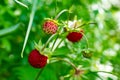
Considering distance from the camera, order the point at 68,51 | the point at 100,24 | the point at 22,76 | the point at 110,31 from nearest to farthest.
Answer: the point at 68,51 → the point at 22,76 → the point at 100,24 → the point at 110,31

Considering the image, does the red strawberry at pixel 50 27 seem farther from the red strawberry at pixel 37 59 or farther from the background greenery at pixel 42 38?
the background greenery at pixel 42 38

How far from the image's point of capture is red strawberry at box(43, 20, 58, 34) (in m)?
0.93

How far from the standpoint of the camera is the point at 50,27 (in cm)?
93

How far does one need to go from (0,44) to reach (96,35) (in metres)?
0.43

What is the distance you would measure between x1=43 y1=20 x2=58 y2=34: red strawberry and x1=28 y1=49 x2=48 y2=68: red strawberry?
0.22 ft

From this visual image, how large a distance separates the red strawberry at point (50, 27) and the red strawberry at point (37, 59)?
67 millimetres

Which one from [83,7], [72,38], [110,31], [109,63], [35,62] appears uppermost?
[110,31]

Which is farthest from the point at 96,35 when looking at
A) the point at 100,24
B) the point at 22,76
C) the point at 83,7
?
the point at 22,76

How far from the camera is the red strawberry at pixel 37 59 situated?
3.13ft

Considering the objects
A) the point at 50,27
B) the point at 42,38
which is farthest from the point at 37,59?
the point at 42,38

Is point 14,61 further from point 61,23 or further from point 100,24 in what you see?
point 61,23

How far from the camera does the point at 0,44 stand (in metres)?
1.78

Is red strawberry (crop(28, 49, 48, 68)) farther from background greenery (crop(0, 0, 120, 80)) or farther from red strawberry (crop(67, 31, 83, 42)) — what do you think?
background greenery (crop(0, 0, 120, 80))

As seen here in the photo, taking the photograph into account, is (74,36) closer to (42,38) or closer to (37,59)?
(37,59)
